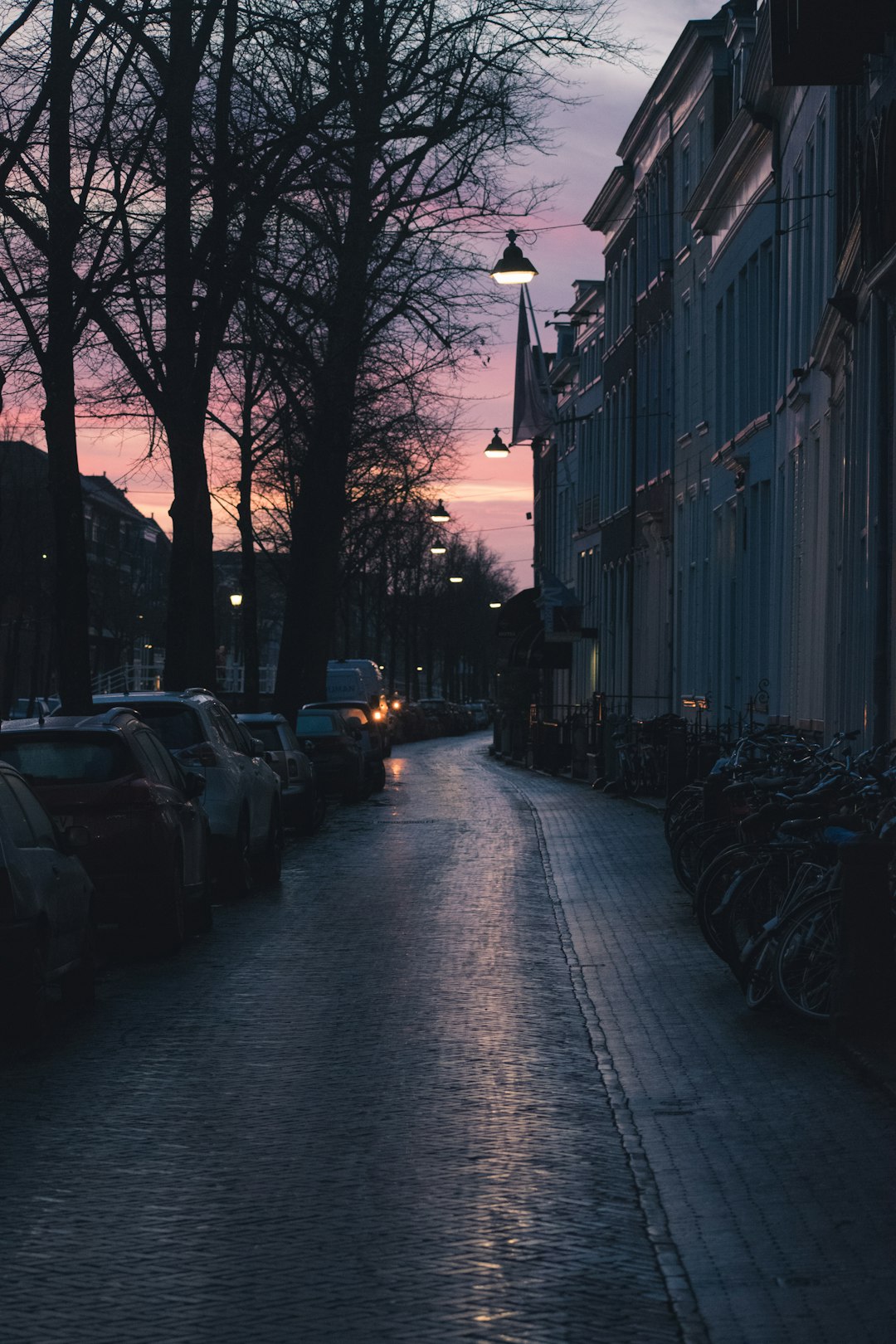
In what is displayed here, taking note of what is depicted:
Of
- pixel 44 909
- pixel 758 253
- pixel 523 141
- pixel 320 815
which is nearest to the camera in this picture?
pixel 44 909

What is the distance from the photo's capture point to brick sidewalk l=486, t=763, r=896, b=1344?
5621mm

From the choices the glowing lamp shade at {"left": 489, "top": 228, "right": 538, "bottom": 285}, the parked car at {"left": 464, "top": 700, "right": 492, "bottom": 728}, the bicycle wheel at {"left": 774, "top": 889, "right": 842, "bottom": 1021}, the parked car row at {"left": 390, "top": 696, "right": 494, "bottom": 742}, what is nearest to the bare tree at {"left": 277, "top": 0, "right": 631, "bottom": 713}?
the glowing lamp shade at {"left": 489, "top": 228, "right": 538, "bottom": 285}

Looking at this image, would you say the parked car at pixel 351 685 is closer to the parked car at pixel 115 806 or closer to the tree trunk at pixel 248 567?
the tree trunk at pixel 248 567

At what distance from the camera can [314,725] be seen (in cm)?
3441

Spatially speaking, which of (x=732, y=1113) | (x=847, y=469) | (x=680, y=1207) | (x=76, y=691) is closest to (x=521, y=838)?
(x=76, y=691)

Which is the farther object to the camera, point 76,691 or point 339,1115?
point 76,691

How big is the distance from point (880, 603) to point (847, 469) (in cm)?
286

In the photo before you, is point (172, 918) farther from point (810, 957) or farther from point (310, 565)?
point (310, 565)

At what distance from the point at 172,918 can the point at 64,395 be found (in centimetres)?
1005

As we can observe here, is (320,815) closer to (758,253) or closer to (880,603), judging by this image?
(758,253)

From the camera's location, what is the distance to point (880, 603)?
17422mm

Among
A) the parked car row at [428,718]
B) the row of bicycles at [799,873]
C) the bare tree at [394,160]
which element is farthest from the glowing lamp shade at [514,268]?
the parked car row at [428,718]

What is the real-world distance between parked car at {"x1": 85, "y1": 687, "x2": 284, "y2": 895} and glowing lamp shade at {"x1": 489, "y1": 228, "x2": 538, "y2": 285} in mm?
10306

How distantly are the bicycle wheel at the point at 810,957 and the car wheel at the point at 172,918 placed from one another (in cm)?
470
